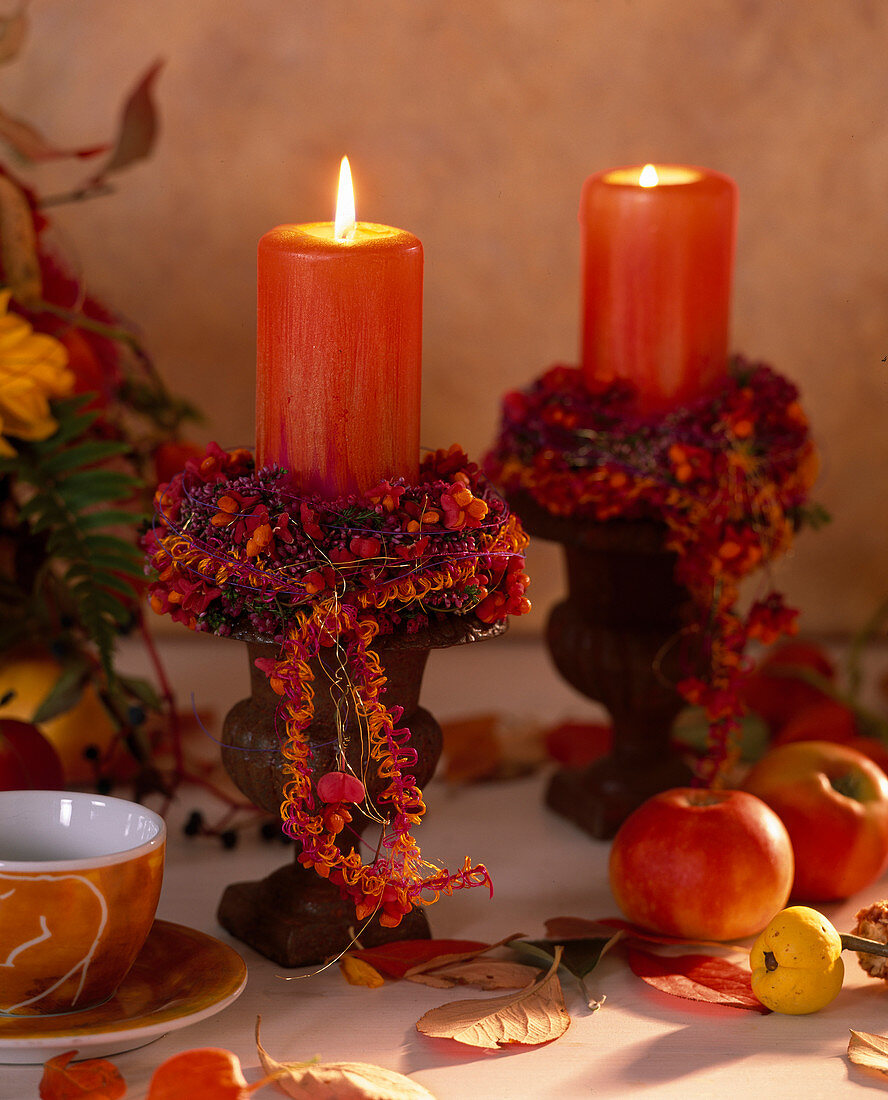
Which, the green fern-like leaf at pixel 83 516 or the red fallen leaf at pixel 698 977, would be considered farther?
the green fern-like leaf at pixel 83 516

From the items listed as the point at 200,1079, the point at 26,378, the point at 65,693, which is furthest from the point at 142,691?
the point at 200,1079

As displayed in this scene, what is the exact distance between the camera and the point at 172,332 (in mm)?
891

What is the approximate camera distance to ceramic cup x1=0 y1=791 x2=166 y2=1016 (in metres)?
0.43

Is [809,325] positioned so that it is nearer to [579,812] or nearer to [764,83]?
[764,83]

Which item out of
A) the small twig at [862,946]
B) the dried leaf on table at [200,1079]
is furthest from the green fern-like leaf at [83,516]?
the small twig at [862,946]

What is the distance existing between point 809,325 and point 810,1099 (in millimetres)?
580

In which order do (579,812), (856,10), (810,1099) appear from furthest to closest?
(856,10) < (579,812) < (810,1099)

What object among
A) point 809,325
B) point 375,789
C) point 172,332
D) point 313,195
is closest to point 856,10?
point 809,325

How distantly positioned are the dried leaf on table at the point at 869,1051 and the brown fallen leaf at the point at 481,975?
0.12m

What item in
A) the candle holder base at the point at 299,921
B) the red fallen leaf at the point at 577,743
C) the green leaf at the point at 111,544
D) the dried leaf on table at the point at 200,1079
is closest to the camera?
the dried leaf on table at the point at 200,1079

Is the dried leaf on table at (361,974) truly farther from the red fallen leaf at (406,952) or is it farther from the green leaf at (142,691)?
the green leaf at (142,691)

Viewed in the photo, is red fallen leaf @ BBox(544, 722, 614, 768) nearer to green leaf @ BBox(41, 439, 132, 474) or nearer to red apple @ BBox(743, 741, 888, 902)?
red apple @ BBox(743, 741, 888, 902)

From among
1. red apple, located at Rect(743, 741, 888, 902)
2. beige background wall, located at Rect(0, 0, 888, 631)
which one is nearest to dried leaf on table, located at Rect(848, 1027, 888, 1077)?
red apple, located at Rect(743, 741, 888, 902)

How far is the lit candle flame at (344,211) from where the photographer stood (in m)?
0.50
